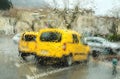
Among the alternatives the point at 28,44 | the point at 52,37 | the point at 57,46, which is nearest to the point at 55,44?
the point at 57,46

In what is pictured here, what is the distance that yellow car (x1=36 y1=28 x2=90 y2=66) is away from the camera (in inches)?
883

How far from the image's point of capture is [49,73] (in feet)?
65.8

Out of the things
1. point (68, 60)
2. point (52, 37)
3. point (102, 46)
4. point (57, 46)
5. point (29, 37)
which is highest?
point (52, 37)

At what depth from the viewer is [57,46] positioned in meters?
22.4

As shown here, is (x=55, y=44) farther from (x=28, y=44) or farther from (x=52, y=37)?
(x=28, y=44)

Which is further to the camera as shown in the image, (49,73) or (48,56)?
(48,56)

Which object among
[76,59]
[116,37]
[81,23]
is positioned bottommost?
[81,23]

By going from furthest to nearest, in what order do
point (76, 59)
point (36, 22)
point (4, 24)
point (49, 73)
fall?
point (4, 24) < point (36, 22) < point (76, 59) < point (49, 73)

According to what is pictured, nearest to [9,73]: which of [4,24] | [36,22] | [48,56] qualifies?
[48,56]

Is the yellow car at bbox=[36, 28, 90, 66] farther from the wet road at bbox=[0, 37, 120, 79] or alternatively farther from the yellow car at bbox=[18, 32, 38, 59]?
the yellow car at bbox=[18, 32, 38, 59]

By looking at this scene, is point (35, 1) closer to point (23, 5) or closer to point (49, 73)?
point (23, 5)

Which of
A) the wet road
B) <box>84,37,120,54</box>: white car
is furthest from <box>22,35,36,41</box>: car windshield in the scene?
<box>84,37,120,54</box>: white car

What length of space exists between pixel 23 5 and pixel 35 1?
4.30m

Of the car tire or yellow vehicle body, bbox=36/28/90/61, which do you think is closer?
yellow vehicle body, bbox=36/28/90/61
